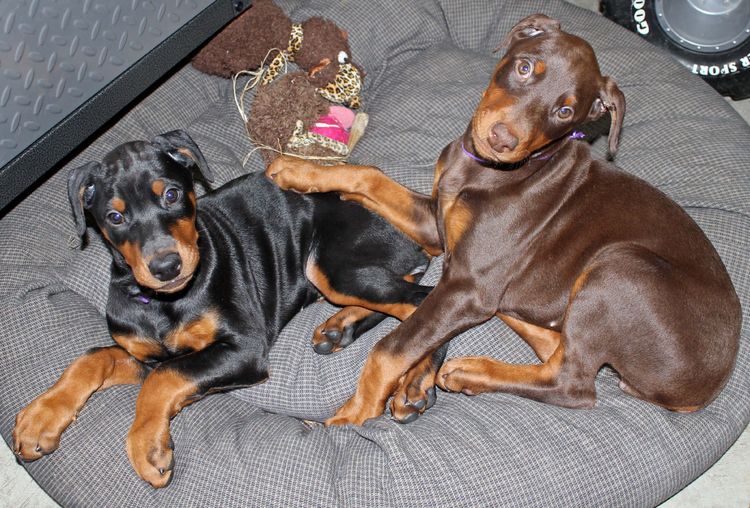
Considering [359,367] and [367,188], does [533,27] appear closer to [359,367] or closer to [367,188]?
[367,188]

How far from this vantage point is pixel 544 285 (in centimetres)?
363

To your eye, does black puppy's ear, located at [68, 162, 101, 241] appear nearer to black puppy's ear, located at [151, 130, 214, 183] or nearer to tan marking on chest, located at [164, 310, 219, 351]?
black puppy's ear, located at [151, 130, 214, 183]

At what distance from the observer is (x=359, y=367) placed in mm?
3818

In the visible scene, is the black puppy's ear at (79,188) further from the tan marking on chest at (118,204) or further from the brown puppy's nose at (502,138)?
the brown puppy's nose at (502,138)

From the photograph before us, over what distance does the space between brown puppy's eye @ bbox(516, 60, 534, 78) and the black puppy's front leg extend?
1.79 metres

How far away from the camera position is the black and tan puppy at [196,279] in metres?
3.17

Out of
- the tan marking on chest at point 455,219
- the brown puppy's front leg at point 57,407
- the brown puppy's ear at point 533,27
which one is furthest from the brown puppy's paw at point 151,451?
the brown puppy's ear at point 533,27

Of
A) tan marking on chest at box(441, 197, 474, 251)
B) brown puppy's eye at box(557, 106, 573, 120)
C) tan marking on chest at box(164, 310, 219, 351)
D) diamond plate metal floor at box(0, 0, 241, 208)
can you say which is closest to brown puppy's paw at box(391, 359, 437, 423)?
tan marking on chest at box(441, 197, 474, 251)

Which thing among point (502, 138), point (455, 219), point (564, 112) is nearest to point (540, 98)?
point (564, 112)

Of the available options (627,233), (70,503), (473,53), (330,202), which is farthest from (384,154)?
(70,503)

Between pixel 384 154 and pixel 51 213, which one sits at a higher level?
pixel 384 154

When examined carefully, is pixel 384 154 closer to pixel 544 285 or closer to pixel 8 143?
pixel 544 285

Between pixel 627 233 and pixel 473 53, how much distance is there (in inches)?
88.4

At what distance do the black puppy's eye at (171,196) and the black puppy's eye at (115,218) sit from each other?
193 millimetres
